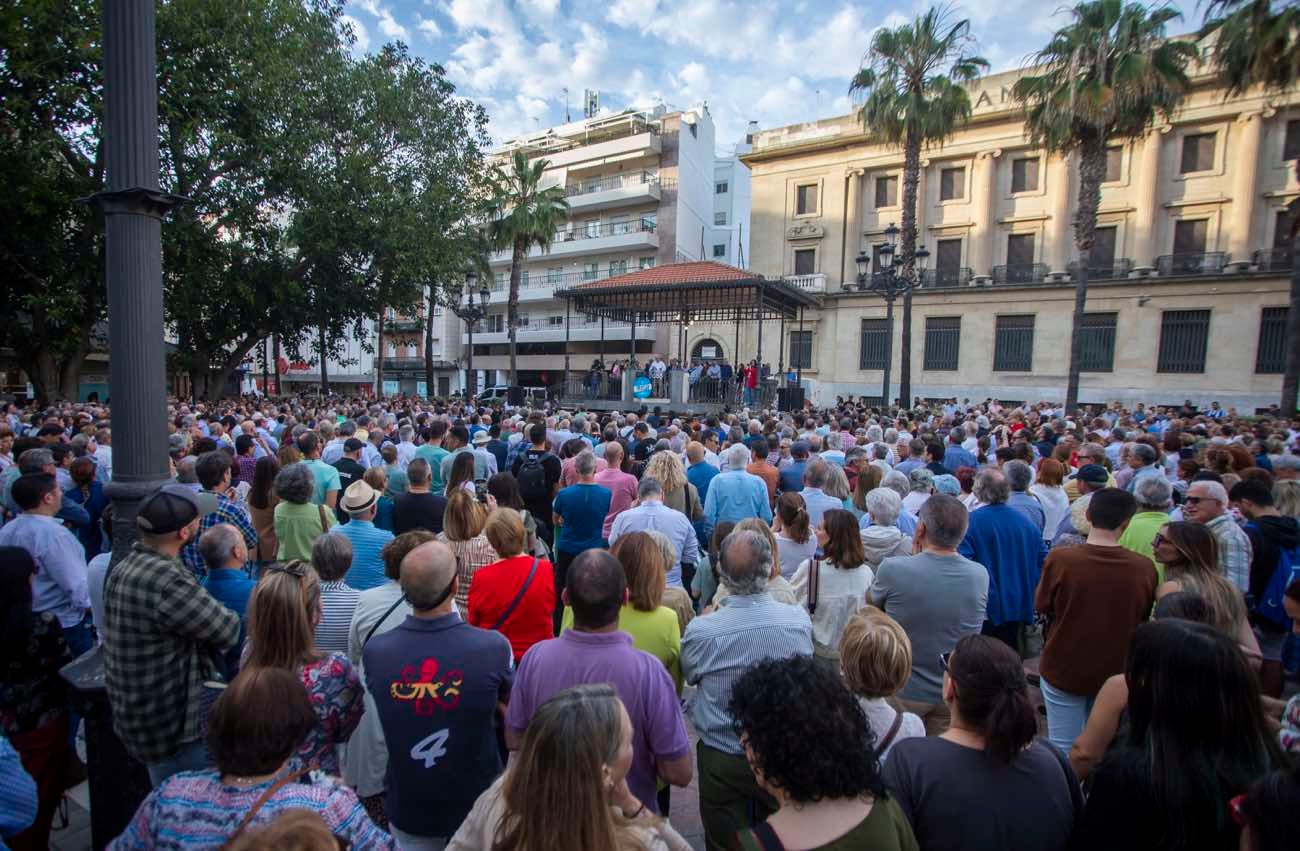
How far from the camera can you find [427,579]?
7.72 ft

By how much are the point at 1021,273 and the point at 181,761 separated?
117ft

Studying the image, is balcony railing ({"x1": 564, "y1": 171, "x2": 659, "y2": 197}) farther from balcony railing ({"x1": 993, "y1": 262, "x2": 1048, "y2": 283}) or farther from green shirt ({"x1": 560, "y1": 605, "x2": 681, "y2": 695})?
green shirt ({"x1": 560, "y1": 605, "x2": 681, "y2": 695})

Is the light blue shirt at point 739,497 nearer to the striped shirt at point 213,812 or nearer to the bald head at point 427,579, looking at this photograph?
the bald head at point 427,579

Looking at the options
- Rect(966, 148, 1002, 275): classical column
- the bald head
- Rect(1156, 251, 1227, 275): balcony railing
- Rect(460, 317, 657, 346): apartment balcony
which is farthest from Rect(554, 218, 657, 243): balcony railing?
the bald head

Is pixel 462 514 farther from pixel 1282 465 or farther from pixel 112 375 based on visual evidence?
pixel 1282 465

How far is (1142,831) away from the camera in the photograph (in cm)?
168

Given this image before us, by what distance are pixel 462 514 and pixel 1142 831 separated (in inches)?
133

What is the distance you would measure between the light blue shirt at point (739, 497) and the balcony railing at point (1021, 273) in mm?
30782

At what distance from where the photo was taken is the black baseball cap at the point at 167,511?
100 inches

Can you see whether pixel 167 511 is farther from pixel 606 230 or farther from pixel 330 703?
pixel 606 230

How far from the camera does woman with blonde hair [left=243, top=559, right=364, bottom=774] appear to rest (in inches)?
89.4

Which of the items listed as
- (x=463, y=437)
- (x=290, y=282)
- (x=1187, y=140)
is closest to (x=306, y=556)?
(x=463, y=437)

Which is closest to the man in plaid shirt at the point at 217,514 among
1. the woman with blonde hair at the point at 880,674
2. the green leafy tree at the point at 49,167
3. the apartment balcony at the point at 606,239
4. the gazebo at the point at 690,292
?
the woman with blonde hair at the point at 880,674

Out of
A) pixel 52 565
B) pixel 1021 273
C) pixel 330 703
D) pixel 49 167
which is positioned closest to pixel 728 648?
pixel 330 703
